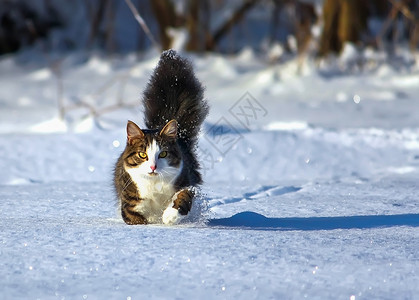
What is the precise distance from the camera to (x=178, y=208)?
3.29m

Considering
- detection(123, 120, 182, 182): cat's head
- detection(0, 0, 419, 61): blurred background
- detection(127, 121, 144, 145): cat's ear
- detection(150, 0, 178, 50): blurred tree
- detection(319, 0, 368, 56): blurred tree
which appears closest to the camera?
detection(123, 120, 182, 182): cat's head

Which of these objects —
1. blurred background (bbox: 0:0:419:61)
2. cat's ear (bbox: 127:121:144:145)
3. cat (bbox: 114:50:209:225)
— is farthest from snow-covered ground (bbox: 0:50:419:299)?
blurred background (bbox: 0:0:419:61)

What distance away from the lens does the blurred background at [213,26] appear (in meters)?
Result: 11.1

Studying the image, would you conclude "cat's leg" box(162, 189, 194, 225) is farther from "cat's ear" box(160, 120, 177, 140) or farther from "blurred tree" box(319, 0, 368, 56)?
"blurred tree" box(319, 0, 368, 56)

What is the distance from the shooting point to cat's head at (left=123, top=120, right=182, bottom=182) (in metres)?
3.28

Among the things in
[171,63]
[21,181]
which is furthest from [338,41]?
[171,63]

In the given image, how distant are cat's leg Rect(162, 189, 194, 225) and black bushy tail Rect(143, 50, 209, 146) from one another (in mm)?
619

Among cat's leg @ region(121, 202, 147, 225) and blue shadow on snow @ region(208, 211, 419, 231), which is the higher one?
cat's leg @ region(121, 202, 147, 225)

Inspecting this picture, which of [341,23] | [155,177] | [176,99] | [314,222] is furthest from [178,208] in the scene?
[341,23]

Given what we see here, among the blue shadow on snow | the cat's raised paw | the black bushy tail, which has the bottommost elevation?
the blue shadow on snow

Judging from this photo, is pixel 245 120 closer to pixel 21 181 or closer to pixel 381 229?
pixel 21 181

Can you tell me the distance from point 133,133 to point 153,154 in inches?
8.0

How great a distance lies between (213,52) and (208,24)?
2.07 ft

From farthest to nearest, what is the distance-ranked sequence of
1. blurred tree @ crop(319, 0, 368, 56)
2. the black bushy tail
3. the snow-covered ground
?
1. blurred tree @ crop(319, 0, 368, 56)
2. the black bushy tail
3. the snow-covered ground
